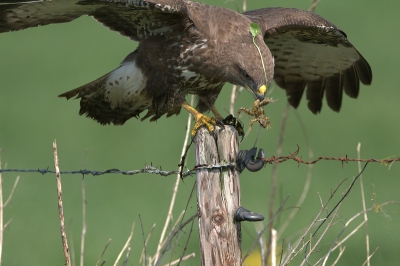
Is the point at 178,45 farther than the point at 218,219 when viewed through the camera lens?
Yes

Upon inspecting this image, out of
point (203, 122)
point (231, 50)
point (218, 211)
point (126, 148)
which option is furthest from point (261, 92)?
point (126, 148)

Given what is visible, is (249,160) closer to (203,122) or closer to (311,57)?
(203,122)

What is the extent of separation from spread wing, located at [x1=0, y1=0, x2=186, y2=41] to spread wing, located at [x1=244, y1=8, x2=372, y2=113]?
2.25ft

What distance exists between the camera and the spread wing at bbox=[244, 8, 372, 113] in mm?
5988

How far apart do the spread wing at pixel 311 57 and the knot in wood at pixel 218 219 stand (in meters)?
2.21

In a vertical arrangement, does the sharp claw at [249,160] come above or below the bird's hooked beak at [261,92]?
above

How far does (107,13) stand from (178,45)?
521 mm

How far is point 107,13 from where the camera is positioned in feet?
18.6

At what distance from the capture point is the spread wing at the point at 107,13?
5.16m

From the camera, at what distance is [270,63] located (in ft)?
17.3

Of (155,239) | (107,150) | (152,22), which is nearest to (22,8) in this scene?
(152,22)

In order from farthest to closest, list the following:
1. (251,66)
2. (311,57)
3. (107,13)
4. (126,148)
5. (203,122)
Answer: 1. (126,148)
2. (311,57)
3. (107,13)
4. (251,66)
5. (203,122)

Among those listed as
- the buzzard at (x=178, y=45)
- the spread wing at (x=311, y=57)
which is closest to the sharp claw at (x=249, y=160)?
the buzzard at (x=178, y=45)

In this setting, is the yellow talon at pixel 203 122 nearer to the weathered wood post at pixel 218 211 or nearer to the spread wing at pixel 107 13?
the weathered wood post at pixel 218 211
